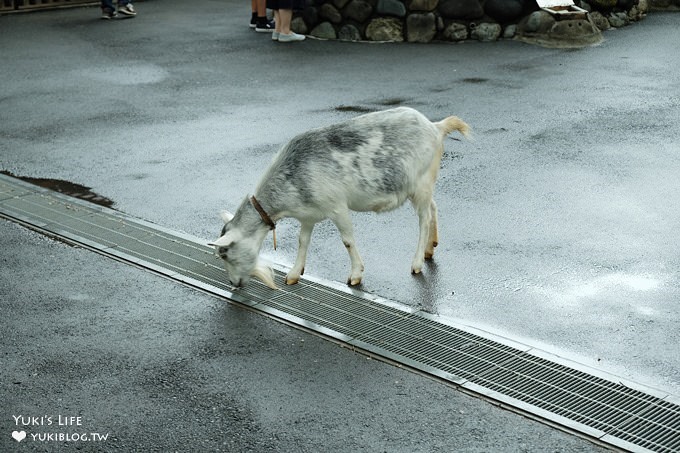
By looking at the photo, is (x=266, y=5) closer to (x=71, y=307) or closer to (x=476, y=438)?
(x=71, y=307)

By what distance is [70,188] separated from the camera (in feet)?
32.3

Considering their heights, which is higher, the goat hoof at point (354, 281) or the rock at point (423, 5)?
the rock at point (423, 5)

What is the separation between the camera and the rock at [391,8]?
638 inches

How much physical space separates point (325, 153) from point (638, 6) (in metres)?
12.7

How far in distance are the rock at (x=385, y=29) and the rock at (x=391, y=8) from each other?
0.11m

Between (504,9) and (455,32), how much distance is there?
85cm

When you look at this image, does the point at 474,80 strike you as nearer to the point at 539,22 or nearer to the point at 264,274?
the point at 539,22

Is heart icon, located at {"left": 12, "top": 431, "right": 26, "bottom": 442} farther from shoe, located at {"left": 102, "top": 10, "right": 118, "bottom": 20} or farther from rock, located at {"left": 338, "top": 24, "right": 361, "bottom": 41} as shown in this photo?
shoe, located at {"left": 102, "top": 10, "right": 118, "bottom": 20}

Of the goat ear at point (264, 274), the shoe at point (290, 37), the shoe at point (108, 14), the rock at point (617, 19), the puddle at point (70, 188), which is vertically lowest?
the shoe at point (108, 14)

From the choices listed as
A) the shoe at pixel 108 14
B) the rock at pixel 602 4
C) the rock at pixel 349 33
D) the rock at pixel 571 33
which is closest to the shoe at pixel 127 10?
the shoe at pixel 108 14

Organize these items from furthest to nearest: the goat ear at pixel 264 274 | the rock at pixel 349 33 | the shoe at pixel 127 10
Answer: the shoe at pixel 127 10
the rock at pixel 349 33
the goat ear at pixel 264 274

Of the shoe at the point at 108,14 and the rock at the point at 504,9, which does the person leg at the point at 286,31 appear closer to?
the rock at the point at 504,9

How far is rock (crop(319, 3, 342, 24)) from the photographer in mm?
16797

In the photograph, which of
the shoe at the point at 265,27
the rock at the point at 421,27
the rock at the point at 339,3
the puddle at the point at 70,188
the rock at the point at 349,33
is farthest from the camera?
the shoe at the point at 265,27
